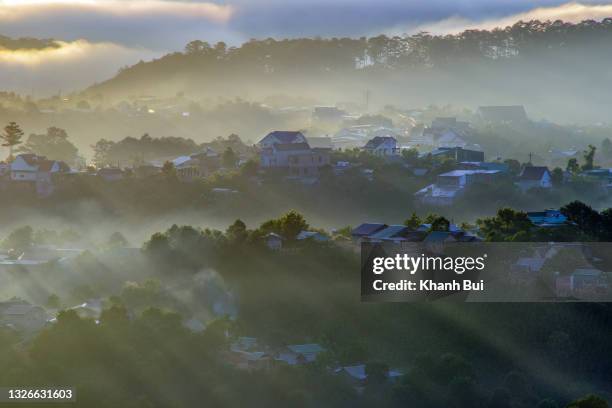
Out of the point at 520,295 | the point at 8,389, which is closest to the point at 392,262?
the point at 520,295

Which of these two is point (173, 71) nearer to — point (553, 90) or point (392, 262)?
point (553, 90)

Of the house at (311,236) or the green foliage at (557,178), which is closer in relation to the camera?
the house at (311,236)

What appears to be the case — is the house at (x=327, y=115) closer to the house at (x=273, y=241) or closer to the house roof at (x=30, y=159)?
the house roof at (x=30, y=159)

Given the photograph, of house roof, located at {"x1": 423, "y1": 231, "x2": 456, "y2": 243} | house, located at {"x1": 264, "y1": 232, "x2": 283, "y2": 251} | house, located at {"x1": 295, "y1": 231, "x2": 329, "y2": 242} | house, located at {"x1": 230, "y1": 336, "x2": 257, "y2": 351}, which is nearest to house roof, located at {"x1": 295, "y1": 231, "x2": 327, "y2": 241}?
house, located at {"x1": 295, "y1": 231, "x2": 329, "y2": 242}

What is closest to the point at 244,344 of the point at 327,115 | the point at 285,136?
the point at 285,136

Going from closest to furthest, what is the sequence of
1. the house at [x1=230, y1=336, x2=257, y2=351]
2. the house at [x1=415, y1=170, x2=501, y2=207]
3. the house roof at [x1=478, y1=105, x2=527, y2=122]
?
the house at [x1=230, y1=336, x2=257, y2=351]
the house at [x1=415, y1=170, x2=501, y2=207]
the house roof at [x1=478, y1=105, x2=527, y2=122]

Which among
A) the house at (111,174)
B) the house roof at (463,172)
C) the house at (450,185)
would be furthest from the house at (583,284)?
the house at (111,174)

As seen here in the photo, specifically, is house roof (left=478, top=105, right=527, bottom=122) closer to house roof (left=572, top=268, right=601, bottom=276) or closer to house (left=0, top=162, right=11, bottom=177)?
house (left=0, top=162, right=11, bottom=177)
